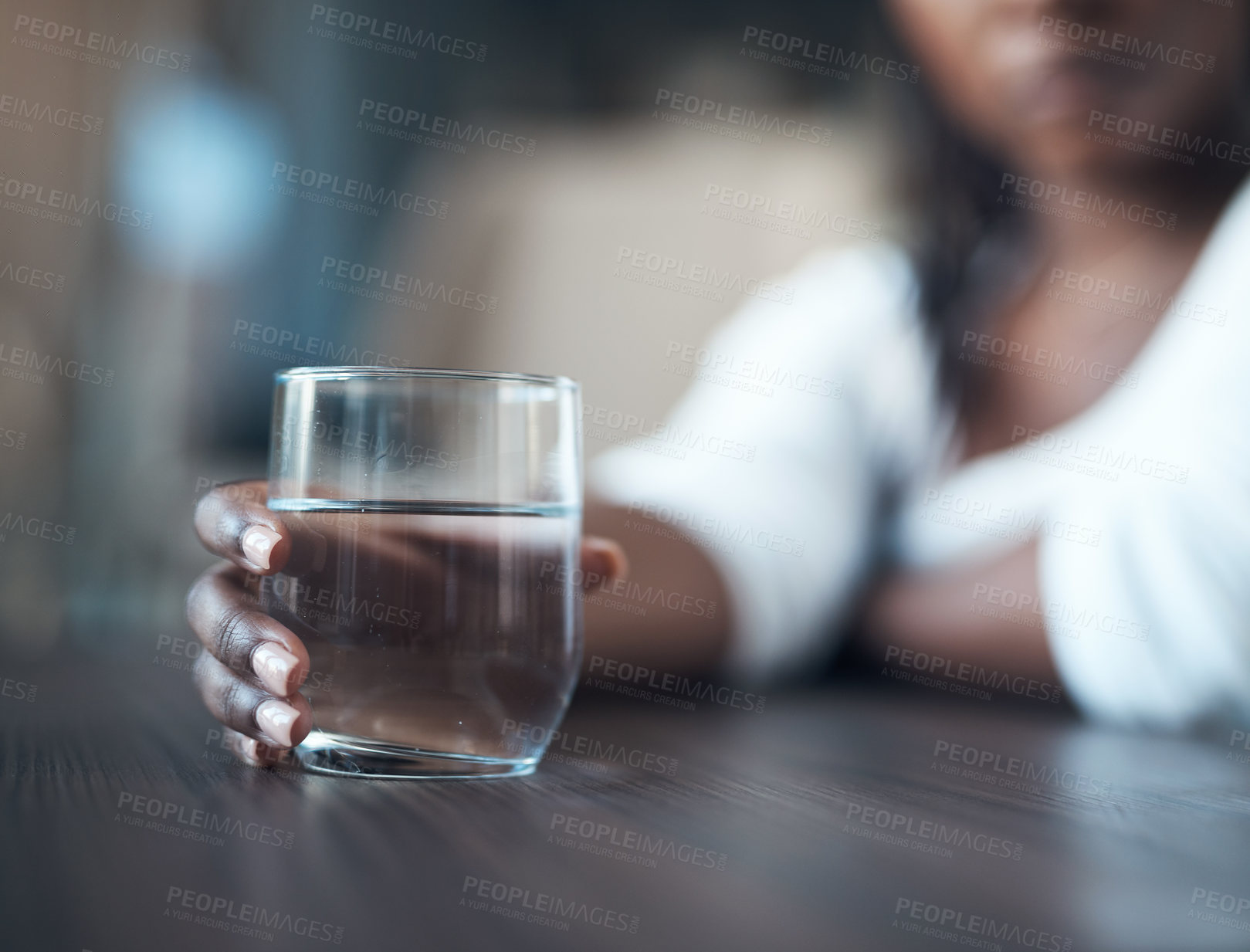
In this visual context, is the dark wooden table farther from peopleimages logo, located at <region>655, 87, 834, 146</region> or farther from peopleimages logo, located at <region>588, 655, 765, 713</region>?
peopleimages logo, located at <region>655, 87, 834, 146</region>

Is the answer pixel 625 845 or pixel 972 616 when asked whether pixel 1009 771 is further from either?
pixel 972 616

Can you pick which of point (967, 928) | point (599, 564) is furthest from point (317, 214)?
point (967, 928)

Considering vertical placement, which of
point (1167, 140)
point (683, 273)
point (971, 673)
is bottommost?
point (971, 673)

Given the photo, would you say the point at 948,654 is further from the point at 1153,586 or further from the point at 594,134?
the point at 594,134

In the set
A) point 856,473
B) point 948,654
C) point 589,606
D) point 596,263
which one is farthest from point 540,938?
point 596,263

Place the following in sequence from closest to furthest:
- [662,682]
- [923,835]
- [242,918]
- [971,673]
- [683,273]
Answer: [242,918], [923,835], [662,682], [971,673], [683,273]

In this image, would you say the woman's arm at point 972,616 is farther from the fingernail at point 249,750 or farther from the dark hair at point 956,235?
the fingernail at point 249,750

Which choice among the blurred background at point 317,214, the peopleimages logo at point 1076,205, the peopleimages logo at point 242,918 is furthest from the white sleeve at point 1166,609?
the blurred background at point 317,214
